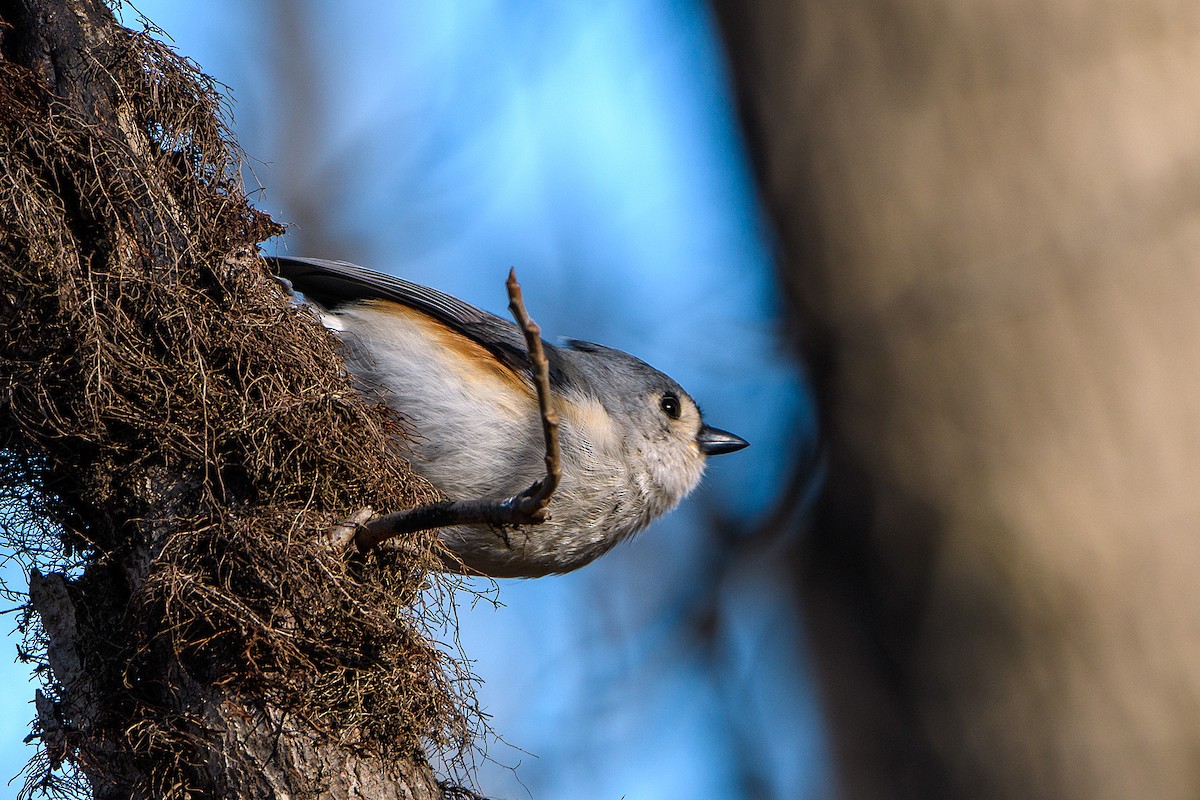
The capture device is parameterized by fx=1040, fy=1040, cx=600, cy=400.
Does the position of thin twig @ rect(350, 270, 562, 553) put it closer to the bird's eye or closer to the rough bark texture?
the rough bark texture

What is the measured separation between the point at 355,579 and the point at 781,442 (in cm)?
170

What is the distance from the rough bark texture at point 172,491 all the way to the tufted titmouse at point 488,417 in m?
0.41

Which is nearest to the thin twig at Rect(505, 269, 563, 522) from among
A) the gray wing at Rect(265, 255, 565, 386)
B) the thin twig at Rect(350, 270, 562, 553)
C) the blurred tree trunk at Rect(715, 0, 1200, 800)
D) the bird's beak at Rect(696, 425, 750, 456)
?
the thin twig at Rect(350, 270, 562, 553)

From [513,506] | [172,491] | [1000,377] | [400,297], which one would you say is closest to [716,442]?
[400,297]

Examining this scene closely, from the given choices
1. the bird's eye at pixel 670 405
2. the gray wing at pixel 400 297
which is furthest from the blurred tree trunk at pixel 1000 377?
the bird's eye at pixel 670 405

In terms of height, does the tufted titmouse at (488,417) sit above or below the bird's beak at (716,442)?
below

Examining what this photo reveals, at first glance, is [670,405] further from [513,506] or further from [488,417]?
[513,506]

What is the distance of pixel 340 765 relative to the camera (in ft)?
6.63

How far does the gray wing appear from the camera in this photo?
2947mm

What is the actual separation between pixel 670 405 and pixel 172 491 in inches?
73.3

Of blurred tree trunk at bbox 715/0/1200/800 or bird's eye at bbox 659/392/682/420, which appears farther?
bird's eye at bbox 659/392/682/420

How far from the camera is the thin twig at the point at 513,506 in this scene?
5.39 ft

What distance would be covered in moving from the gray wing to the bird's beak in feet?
2.41

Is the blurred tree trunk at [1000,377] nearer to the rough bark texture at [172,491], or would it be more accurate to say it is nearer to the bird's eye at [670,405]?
the rough bark texture at [172,491]
